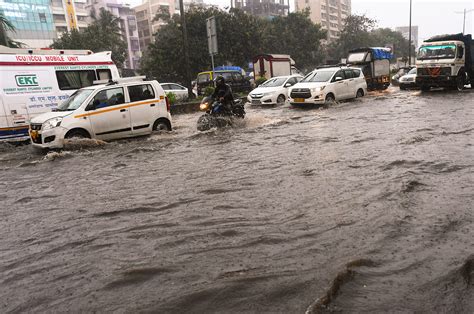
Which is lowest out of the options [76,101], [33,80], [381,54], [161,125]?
[161,125]

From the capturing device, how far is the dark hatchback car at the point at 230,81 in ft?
79.4

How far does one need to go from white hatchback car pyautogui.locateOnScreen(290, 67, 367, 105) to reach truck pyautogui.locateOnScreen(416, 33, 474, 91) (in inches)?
128

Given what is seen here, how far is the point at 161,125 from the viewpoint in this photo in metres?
11.0

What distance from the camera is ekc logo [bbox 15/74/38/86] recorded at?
1056cm

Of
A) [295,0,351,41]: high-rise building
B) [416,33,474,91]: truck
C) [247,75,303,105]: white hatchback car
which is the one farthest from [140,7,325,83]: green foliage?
[295,0,351,41]: high-rise building

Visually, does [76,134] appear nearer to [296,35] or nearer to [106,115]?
[106,115]

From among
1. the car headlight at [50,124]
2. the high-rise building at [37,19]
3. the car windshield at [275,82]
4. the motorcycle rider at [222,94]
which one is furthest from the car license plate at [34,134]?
the high-rise building at [37,19]

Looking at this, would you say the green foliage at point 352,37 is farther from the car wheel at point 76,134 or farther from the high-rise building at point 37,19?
the car wheel at point 76,134

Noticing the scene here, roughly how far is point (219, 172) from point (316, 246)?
328 centimetres

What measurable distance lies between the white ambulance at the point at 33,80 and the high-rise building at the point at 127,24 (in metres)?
71.4

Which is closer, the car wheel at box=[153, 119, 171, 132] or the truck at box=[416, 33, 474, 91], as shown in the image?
the car wheel at box=[153, 119, 171, 132]

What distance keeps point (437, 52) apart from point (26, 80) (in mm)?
17156

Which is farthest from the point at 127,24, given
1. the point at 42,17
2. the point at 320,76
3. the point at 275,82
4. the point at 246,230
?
the point at 246,230

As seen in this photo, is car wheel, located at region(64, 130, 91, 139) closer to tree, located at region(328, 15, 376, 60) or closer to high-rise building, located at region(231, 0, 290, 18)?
tree, located at region(328, 15, 376, 60)
